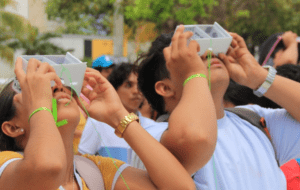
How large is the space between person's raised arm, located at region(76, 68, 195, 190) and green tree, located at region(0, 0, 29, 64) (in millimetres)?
13164

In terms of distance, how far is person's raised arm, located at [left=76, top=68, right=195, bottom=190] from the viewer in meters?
1.42

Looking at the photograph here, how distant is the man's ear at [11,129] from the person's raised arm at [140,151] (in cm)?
40

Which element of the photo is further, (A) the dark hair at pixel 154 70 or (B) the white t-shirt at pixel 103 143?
(B) the white t-shirt at pixel 103 143

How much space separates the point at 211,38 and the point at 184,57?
0.19m

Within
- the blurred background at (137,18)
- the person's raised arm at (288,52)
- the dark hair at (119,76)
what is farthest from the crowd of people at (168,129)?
the blurred background at (137,18)

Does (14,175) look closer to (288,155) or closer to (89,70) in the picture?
(89,70)

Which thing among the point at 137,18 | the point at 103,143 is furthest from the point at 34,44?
the point at 103,143

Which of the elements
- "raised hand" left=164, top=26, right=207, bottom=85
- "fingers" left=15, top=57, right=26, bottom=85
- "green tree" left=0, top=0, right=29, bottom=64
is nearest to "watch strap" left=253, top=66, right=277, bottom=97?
"raised hand" left=164, top=26, right=207, bottom=85

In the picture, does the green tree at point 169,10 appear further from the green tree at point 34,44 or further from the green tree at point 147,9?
the green tree at point 34,44

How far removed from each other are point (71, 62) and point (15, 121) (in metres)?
0.53

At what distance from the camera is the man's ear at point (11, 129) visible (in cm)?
177

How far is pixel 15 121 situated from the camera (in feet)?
5.83

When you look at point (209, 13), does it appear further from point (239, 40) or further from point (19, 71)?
point (19, 71)

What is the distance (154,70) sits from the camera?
1.98m
